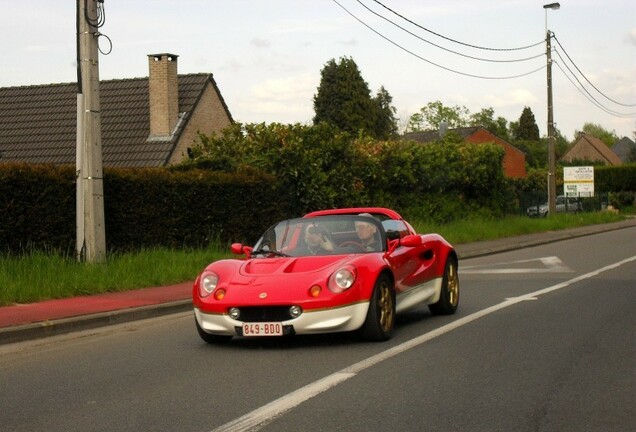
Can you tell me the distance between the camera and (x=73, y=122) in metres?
41.2

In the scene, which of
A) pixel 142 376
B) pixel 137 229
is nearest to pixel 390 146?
pixel 137 229

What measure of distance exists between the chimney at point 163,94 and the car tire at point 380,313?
29952mm

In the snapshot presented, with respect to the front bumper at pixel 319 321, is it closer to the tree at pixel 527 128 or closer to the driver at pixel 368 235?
the driver at pixel 368 235

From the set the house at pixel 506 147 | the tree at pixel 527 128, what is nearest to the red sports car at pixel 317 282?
the house at pixel 506 147

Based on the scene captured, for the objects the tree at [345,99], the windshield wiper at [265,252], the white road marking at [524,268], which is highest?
the tree at [345,99]

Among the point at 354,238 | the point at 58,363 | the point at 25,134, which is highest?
the point at 25,134

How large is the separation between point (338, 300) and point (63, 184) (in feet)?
32.2

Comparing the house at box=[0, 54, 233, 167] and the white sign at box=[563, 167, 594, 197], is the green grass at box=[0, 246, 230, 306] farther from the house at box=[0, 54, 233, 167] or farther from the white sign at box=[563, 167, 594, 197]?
the white sign at box=[563, 167, 594, 197]

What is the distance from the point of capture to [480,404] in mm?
6898

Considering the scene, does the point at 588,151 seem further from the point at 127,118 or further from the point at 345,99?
the point at 127,118

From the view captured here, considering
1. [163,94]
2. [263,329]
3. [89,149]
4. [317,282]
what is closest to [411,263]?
[317,282]

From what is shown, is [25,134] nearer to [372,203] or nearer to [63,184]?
[372,203]

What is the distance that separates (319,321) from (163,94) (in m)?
31.5

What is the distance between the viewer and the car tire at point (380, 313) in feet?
31.9
